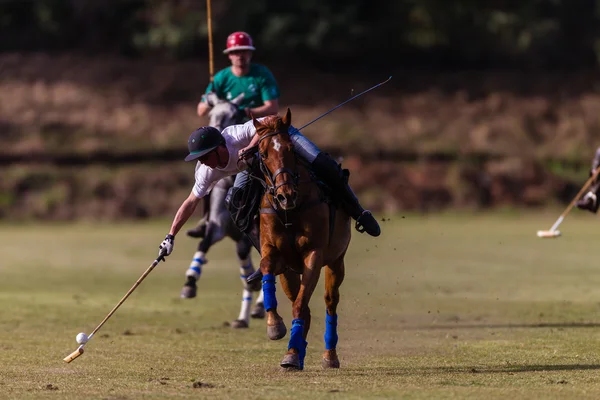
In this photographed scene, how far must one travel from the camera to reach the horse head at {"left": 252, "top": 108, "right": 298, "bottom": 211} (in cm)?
963

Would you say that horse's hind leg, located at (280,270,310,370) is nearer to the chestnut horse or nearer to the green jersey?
the chestnut horse

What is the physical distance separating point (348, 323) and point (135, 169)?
27.1 m

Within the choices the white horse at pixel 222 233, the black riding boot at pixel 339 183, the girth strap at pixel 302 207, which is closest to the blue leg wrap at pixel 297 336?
the girth strap at pixel 302 207

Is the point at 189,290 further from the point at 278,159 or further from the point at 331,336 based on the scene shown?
the point at 278,159

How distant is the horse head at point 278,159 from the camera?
963 centimetres

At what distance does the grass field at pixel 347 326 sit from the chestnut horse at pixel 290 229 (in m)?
0.40

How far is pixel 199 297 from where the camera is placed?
17719 millimetres

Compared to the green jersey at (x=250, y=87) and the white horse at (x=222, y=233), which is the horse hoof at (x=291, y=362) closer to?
the white horse at (x=222, y=233)

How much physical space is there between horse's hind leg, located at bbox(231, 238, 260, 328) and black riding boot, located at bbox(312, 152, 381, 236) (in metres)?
3.17

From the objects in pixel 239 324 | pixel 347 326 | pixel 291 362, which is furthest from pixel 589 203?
pixel 291 362

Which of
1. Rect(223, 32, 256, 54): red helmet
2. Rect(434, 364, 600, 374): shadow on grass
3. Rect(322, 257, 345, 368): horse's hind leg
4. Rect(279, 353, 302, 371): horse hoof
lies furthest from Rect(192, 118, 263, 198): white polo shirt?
Rect(223, 32, 256, 54): red helmet

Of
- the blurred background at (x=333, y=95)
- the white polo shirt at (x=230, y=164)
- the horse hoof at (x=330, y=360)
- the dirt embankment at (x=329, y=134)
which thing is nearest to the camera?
the horse hoof at (x=330, y=360)

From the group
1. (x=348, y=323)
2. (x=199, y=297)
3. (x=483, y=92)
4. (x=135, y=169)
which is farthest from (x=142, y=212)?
(x=348, y=323)

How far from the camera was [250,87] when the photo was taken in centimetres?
1391
